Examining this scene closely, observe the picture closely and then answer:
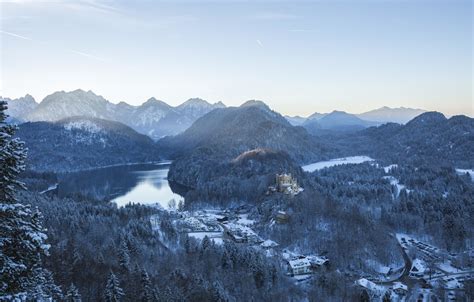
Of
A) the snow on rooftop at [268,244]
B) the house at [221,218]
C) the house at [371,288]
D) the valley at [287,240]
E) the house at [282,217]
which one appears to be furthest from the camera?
the house at [221,218]

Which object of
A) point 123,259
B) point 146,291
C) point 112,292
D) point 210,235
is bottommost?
point 210,235

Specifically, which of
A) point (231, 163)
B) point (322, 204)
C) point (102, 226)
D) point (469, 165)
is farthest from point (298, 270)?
point (469, 165)

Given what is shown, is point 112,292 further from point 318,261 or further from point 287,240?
point 287,240

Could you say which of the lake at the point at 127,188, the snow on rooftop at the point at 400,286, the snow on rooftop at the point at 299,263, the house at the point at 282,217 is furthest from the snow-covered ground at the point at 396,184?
the lake at the point at 127,188

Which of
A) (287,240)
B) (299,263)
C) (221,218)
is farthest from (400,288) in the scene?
(221,218)

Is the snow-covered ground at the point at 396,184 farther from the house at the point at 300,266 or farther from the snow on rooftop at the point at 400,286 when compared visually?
the house at the point at 300,266

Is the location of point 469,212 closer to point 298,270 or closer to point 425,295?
point 425,295
